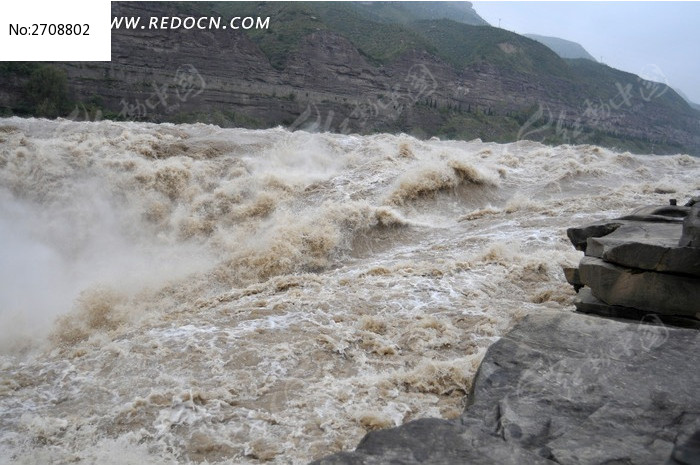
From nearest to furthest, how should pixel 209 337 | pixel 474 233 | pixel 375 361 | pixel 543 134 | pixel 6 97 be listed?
pixel 375 361
pixel 209 337
pixel 474 233
pixel 6 97
pixel 543 134

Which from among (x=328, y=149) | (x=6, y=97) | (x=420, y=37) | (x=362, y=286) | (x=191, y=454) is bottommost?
(x=191, y=454)

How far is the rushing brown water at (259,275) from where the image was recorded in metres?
3.67

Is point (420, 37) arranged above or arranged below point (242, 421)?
above

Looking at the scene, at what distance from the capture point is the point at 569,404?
9.09 feet

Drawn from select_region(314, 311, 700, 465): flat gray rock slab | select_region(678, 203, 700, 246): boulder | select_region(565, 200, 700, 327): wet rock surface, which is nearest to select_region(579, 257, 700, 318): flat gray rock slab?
select_region(565, 200, 700, 327): wet rock surface

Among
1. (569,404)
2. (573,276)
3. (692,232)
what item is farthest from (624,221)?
(569,404)

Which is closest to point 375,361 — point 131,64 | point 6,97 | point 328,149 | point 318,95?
point 328,149

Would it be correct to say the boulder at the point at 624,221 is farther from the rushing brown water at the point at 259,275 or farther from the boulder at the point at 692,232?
the boulder at the point at 692,232

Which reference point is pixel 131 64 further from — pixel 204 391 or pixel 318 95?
pixel 204 391

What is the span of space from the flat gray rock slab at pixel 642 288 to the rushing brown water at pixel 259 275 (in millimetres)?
842

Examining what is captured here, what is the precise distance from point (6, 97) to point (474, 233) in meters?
22.3

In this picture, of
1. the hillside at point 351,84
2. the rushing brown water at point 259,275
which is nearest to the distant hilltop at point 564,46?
the hillside at point 351,84

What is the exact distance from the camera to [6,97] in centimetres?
2242

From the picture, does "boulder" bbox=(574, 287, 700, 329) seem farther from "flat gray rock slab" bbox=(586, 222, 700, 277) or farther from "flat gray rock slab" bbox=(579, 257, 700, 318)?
"flat gray rock slab" bbox=(586, 222, 700, 277)
